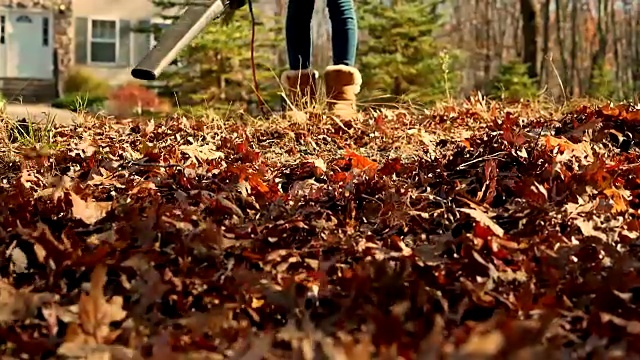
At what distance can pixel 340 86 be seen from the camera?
12.7 ft

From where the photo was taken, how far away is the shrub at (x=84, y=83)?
54.1 ft

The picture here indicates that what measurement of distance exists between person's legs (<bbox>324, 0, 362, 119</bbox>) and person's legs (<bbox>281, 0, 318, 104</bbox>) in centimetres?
11

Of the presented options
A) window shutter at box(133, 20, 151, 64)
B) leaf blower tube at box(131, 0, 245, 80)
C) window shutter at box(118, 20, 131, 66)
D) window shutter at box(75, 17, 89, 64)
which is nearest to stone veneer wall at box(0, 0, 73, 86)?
window shutter at box(75, 17, 89, 64)

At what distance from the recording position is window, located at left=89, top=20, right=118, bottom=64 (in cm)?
1866

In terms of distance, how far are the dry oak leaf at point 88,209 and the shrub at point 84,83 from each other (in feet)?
49.2

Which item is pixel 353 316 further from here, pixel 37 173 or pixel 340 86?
pixel 340 86

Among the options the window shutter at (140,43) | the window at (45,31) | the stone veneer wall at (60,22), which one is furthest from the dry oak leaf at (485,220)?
the window at (45,31)

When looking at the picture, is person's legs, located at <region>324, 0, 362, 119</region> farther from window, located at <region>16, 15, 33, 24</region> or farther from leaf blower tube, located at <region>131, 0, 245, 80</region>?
window, located at <region>16, 15, 33, 24</region>

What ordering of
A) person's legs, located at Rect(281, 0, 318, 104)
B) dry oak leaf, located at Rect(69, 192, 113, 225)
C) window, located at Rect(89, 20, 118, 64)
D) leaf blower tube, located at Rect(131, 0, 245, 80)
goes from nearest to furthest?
dry oak leaf, located at Rect(69, 192, 113, 225) < leaf blower tube, located at Rect(131, 0, 245, 80) < person's legs, located at Rect(281, 0, 318, 104) < window, located at Rect(89, 20, 118, 64)

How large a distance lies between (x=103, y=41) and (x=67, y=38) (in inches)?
35.0

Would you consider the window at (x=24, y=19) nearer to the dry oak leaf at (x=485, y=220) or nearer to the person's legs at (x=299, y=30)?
the person's legs at (x=299, y=30)

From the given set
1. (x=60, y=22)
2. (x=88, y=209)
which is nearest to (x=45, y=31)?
(x=60, y=22)

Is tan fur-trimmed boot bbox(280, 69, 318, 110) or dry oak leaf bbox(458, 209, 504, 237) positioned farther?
tan fur-trimmed boot bbox(280, 69, 318, 110)

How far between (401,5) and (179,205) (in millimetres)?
12388
